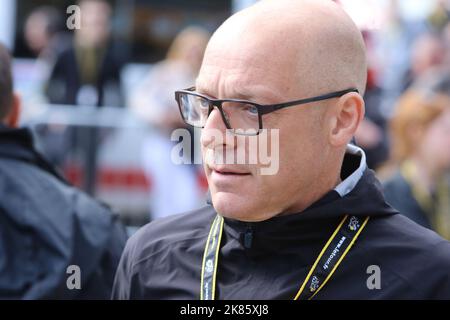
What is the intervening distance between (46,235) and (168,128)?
3.98 meters

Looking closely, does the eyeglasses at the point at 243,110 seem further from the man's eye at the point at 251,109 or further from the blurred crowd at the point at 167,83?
the blurred crowd at the point at 167,83

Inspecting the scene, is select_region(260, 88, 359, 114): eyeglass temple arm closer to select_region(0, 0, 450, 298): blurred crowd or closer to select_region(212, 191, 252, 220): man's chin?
select_region(212, 191, 252, 220): man's chin

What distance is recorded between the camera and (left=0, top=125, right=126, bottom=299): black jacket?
11.9 feet

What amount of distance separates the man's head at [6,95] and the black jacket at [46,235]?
13cm

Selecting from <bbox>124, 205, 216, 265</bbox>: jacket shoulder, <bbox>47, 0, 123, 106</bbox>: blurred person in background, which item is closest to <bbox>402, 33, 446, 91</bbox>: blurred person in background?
<bbox>47, 0, 123, 106</bbox>: blurred person in background

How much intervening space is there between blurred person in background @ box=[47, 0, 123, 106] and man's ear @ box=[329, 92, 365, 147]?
5.88 metres

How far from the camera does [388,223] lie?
2520mm

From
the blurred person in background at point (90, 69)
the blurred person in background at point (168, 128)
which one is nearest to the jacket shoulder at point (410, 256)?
the blurred person in background at point (168, 128)

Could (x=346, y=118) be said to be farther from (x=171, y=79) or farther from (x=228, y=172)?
(x=171, y=79)

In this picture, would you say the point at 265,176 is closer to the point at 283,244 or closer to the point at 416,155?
the point at 283,244

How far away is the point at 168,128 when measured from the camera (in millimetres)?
7617

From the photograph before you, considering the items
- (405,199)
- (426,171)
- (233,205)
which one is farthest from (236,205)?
(426,171)

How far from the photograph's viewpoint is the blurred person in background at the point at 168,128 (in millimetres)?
7500

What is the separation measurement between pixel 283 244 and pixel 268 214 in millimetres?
89
